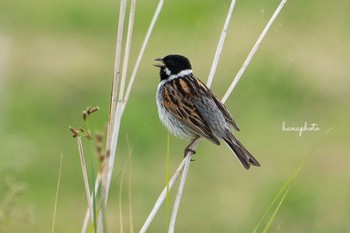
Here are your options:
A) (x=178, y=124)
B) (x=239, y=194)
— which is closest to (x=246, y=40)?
(x=239, y=194)

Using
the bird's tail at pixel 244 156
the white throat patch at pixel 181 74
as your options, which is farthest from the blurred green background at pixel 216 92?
the bird's tail at pixel 244 156

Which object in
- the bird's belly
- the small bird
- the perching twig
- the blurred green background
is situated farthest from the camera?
the blurred green background

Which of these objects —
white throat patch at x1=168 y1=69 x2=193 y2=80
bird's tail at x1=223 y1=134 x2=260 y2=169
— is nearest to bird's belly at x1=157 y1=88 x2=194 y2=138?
white throat patch at x1=168 y1=69 x2=193 y2=80

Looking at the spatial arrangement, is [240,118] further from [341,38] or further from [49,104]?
[341,38]

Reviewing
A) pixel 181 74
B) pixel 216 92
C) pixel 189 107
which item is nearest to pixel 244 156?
pixel 189 107

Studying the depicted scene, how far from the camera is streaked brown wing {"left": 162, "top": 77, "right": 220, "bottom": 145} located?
5.97 metres

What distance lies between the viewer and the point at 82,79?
13.3 metres

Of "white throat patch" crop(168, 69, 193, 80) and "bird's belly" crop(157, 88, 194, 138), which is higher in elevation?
"white throat patch" crop(168, 69, 193, 80)

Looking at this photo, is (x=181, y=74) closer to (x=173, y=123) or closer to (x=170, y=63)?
(x=170, y=63)

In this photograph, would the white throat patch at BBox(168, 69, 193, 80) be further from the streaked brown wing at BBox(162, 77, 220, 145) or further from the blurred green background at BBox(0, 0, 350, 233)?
the blurred green background at BBox(0, 0, 350, 233)

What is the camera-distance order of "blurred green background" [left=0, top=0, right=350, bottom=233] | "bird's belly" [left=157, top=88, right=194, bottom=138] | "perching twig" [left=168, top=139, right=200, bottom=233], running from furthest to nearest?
"blurred green background" [left=0, top=0, right=350, bottom=233], "bird's belly" [left=157, top=88, right=194, bottom=138], "perching twig" [left=168, top=139, right=200, bottom=233]

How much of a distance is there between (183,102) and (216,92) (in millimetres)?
6313

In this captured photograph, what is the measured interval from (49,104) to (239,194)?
2968 millimetres

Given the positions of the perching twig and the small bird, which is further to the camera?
A: the small bird
